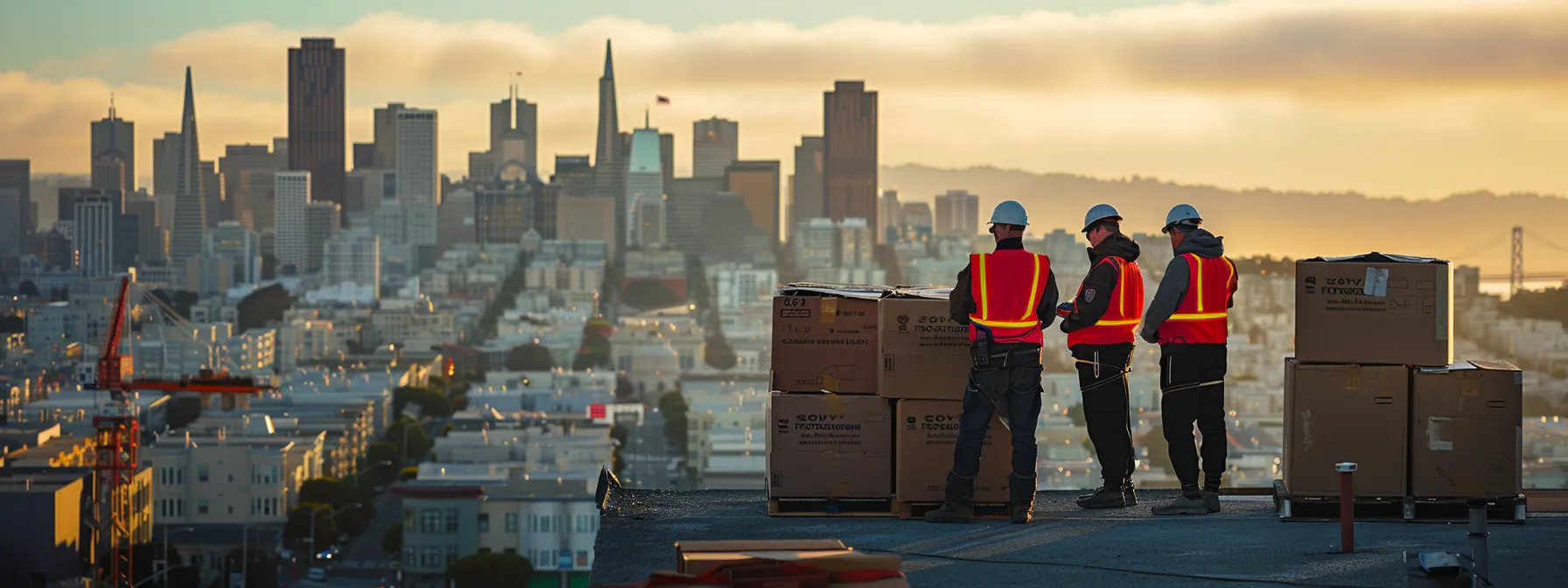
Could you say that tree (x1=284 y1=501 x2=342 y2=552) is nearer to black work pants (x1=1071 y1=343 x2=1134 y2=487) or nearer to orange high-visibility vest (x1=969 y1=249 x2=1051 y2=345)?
black work pants (x1=1071 y1=343 x2=1134 y2=487)

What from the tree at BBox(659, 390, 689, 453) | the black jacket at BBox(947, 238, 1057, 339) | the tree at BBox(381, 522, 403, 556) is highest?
the black jacket at BBox(947, 238, 1057, 339)

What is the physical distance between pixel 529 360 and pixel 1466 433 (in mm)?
108651

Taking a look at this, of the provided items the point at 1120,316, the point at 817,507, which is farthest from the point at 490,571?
the point at 1120,316

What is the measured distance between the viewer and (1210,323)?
821 centimetres

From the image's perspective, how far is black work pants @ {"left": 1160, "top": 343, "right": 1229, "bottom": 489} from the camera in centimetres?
824

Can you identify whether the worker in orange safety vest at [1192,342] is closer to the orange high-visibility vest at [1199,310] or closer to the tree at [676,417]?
the orange high-visibility vest at [1199,310]

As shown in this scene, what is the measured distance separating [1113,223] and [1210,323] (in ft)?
1.96

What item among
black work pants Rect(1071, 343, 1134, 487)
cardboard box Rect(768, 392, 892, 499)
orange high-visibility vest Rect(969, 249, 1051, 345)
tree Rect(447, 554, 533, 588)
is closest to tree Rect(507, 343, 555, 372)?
tree Rect(447, 554, 533, 588)

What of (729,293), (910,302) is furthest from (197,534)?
(729,293)

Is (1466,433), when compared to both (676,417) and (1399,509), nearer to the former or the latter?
(1399,509)

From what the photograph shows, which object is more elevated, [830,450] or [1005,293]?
[1005,293]

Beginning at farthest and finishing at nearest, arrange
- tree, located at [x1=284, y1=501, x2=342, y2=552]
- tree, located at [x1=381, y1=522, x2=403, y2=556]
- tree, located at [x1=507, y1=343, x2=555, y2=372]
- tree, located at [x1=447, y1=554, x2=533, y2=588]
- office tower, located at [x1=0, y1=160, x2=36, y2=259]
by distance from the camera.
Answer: office tower, located at [x1=0, y1=160, x2=36, y2=259], tree, located at [x1=507, y1=343, x2=555, y2=372], tree, located at [x1=284, y1=501, x2=342, y2=552], tree, located at [x1=381, y1=522, x2=403, y2=556], tree, located at [x1=447, y1=554, x2=533, y2=588]

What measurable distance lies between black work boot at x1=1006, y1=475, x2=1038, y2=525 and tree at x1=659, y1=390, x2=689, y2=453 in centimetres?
6575

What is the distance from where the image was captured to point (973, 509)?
806 cm
